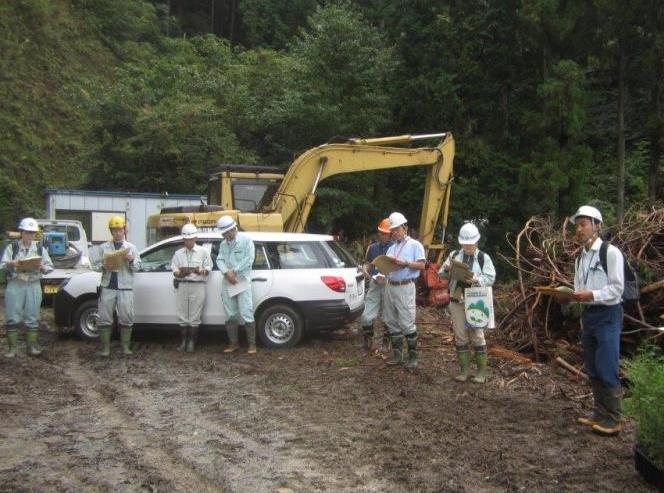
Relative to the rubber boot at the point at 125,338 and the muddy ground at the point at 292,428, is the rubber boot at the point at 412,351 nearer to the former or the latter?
the muddy ground at the point at 292,428

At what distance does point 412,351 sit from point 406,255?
4.04 ft

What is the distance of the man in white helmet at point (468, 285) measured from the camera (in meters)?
7.49

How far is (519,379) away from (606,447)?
241 cm

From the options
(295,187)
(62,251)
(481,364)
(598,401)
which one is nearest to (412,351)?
(481,364)

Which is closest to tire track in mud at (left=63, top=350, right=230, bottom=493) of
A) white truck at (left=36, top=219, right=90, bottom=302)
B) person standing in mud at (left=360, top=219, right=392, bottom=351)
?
person standing in mud at (left=360, top=219, right=392, bottom=351)

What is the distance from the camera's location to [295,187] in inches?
523

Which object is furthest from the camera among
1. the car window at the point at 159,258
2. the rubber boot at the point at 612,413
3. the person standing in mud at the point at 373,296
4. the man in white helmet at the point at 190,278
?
the car window at the point at 159,258

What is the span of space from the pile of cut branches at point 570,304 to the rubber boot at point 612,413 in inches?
103

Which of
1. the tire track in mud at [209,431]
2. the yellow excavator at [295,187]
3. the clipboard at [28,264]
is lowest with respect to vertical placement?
the tire track in mud at [209,431]

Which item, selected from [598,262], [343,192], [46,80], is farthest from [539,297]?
[46,80]

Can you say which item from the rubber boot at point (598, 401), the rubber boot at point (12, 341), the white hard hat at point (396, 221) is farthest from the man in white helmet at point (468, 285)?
the rubber boot at point (12, 341)

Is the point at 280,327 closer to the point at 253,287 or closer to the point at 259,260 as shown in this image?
the point at 253,287

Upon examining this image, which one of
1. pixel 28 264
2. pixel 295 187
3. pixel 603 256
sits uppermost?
pixel 295 187

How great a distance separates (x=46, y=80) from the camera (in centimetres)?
2900
